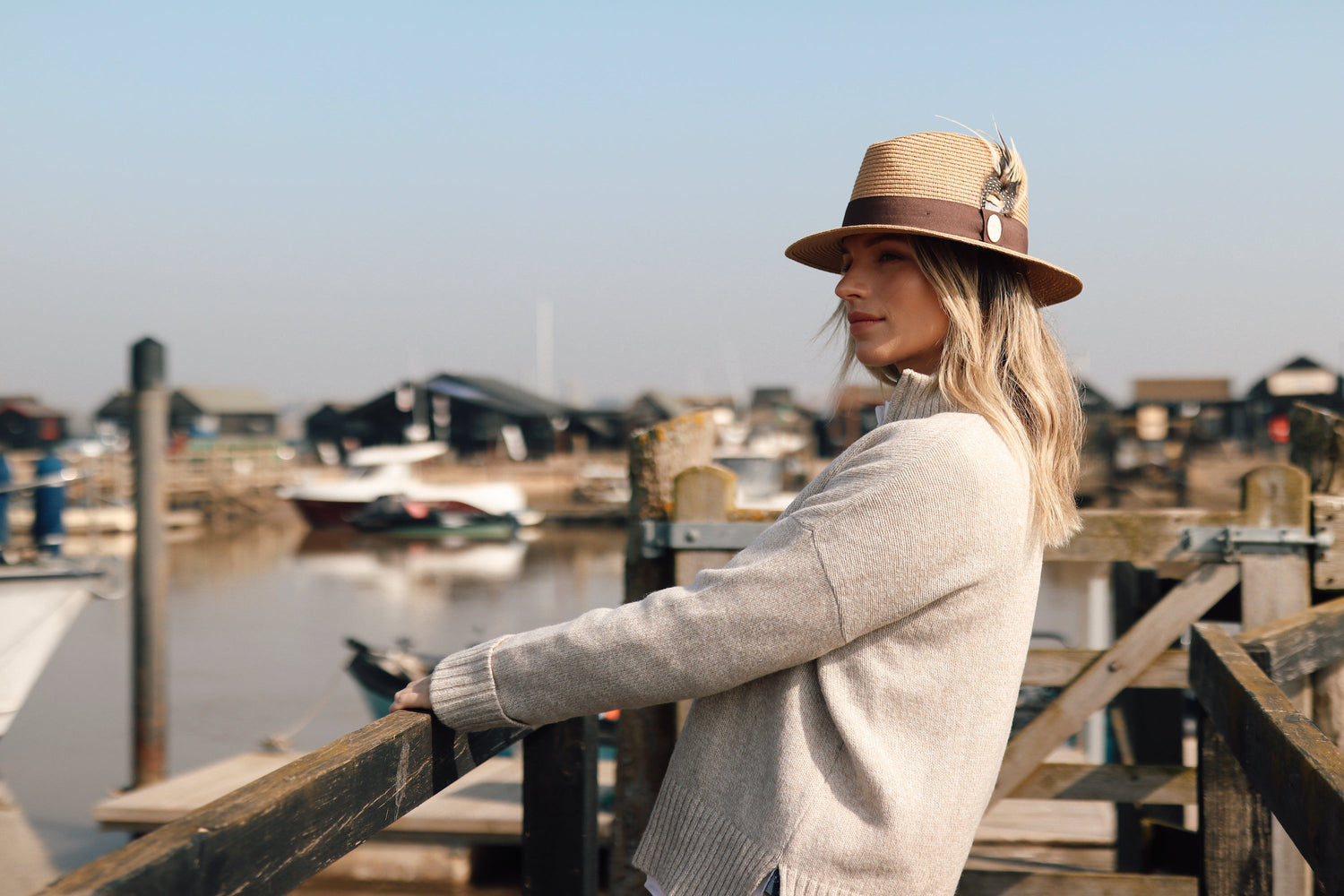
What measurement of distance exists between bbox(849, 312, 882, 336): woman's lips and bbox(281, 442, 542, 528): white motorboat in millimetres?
31153

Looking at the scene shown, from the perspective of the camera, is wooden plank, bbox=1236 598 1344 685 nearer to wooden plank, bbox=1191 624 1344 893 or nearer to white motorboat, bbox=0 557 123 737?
wooden plank, bbox=1191 624 1344 893

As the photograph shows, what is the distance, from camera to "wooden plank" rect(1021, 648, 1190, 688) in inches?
133

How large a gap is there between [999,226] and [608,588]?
21029mm

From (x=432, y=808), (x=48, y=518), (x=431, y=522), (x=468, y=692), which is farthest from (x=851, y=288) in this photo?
(x=431, y=522)

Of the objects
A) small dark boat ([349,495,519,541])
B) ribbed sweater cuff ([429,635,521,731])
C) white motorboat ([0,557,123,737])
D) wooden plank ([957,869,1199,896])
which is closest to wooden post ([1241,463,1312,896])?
wooden plank ([957,869,1199,896])

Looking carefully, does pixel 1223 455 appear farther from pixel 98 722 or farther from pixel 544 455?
pixel 98 722

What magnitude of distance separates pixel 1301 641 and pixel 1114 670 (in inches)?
25.4

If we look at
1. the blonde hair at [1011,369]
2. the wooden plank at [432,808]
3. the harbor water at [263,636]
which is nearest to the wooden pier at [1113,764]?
the blonde hair at [1011,369]

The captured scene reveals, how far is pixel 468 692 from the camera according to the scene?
1625mm

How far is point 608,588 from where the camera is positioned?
73.6 feet

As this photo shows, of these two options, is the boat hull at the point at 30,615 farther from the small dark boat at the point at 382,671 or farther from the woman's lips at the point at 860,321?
the woman's lips at the point at 860,321

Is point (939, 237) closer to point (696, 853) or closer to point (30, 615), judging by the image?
point (696, 853)

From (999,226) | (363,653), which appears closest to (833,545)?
(999,226)

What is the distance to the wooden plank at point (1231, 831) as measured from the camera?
2305 millimetres
